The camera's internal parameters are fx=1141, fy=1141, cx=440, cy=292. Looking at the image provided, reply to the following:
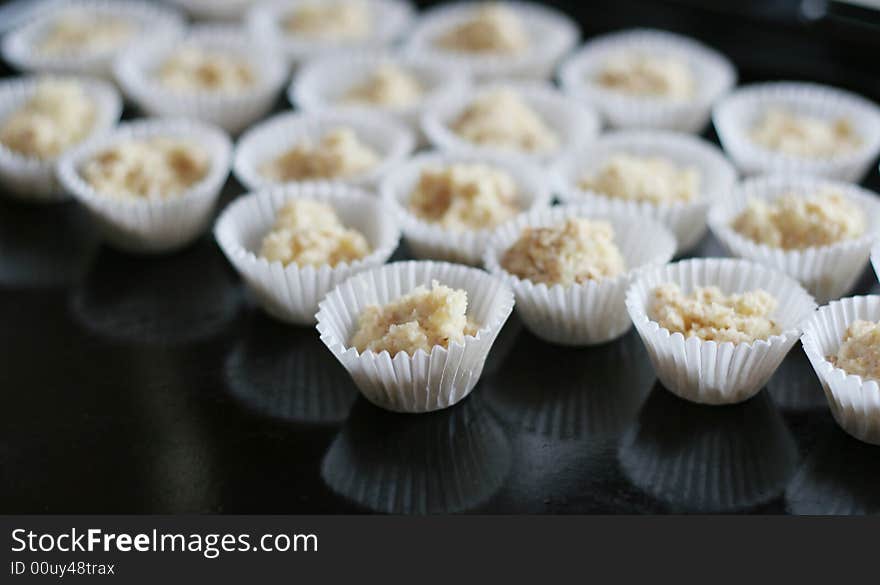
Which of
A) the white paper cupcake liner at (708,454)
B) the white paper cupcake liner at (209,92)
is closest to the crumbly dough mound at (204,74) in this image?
the white paper cupcake liner at (209,92)

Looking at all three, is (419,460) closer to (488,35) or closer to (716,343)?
(716,343)

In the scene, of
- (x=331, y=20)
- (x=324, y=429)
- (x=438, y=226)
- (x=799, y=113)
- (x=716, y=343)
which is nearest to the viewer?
(x=716, y=343)

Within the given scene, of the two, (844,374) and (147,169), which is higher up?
(844,374)

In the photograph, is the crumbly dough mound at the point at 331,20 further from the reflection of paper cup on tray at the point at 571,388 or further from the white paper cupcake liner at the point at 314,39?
the reflection of paper cup on tray at the point at 571,388

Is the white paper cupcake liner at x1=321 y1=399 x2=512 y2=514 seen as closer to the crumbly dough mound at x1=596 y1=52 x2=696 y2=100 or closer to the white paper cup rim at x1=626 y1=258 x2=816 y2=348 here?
the white paper cup rim at x1=626 y1=258 x2=816 y2=348

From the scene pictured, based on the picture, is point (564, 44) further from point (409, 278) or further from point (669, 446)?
point (669, 446)

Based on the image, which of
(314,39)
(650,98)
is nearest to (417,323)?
(650,98)
